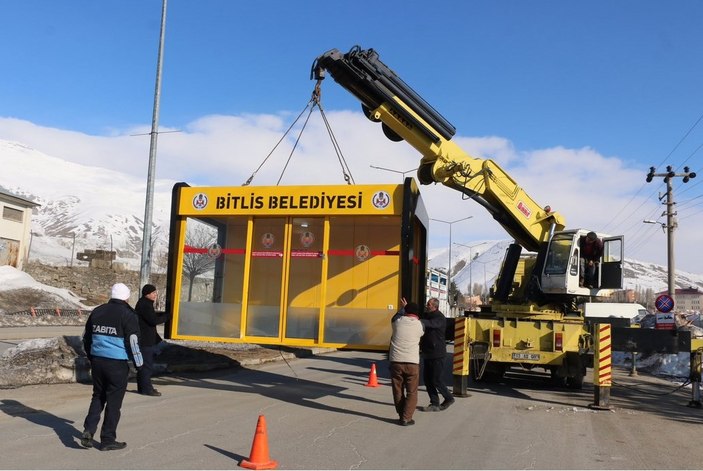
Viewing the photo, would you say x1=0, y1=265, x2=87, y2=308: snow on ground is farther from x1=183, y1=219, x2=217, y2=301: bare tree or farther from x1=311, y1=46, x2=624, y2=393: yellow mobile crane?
x1=311, y1=46, x2=624, y2=393: yellow mobile crane

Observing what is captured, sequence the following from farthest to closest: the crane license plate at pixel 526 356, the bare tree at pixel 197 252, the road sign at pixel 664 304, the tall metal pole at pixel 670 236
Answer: the tall metal pole at pixel 670 236 → the road sign at pixel 664 304 → the crane license plate at pixel 526 356 → the bare tree at pixel 197 252

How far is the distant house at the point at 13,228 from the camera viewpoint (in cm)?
4209

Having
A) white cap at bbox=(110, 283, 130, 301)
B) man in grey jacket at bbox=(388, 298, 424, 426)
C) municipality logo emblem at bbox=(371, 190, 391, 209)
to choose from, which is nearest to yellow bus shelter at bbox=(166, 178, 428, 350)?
municipality logo emblem at bbox=(371, 190, 391, 209)

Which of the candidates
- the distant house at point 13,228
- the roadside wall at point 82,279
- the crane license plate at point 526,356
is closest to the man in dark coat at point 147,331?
the crane license plate at point 526,356

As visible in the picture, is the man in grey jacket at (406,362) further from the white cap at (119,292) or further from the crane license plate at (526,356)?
the crane license plate at (526,356)

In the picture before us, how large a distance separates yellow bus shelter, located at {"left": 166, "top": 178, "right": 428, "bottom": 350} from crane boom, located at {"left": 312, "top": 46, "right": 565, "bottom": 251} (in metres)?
1.52

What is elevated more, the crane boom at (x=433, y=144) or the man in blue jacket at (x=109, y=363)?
the crane boom at (x=433, y=144)

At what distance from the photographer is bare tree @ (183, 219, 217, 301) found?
33.2 ft

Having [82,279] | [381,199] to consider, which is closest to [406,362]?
[381,199]

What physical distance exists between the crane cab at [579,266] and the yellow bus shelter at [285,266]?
3608mm

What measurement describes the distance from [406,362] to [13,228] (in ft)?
143

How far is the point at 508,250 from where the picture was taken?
13.5 meters

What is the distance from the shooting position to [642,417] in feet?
31.5

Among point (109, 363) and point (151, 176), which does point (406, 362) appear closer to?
point (109, 363)
